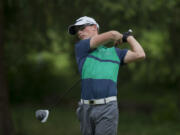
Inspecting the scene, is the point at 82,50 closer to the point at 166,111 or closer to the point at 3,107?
the point at 3,107

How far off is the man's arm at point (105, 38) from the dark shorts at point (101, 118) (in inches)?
24.8

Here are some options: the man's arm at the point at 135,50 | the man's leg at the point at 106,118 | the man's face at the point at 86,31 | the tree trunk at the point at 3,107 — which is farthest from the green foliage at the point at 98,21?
the man's leg at the point at 106,118

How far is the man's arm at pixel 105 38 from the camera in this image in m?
4.00

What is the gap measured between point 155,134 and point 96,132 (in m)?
7.05

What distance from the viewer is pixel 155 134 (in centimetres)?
1095

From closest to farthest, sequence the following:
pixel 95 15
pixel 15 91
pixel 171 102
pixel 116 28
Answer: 1. pixel 95 15
2. pixel 116 28
3. pixel 171 102
4. pixel 15 91

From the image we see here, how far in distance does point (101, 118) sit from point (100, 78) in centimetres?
41

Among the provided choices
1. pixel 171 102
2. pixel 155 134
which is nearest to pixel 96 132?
pixel 155 134

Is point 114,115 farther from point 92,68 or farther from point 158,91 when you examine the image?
point 158,91

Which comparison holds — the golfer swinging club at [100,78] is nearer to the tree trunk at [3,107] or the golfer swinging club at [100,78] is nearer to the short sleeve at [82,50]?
the short sleeve at [82,50]

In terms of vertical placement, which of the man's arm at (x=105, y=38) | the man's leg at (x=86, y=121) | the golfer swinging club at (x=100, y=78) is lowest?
the man's leg at (x=86, y=121)

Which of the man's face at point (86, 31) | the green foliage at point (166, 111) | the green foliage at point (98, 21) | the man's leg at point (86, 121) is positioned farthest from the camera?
the green foliage at point (166, 111)

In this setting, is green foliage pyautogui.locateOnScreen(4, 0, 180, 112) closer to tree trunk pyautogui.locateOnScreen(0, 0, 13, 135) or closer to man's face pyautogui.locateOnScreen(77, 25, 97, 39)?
tree trunk pyautogui.locateOnScreen(0, 0, 13, 135)

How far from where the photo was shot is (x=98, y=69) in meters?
4.16
